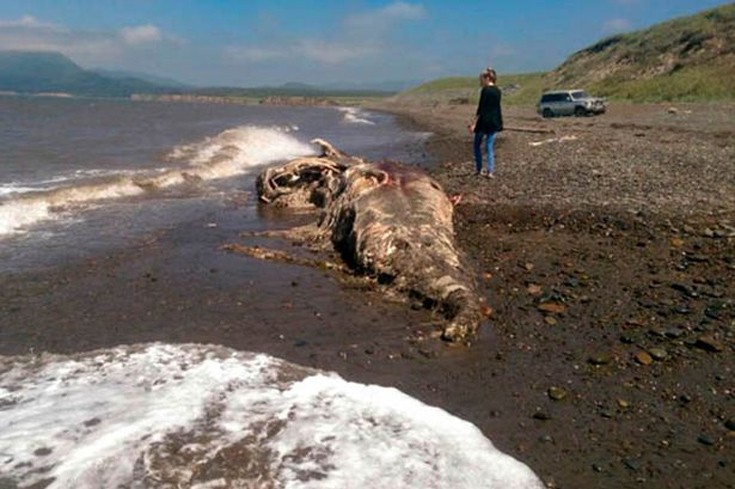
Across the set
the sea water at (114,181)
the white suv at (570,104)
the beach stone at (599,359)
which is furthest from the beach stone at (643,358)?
the white suv at (570,104)

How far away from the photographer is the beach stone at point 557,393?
4480mm

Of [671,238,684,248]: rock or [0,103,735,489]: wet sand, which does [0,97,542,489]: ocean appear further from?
[671,238,684,248]: rock

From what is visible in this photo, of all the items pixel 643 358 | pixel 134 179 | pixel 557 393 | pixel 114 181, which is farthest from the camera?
pixel 134 179

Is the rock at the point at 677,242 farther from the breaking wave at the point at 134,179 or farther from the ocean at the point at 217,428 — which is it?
the breaking wave at the point at 134,179

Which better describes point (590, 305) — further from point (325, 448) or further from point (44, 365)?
point (44, 365)

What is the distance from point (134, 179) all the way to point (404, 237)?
10357 millimetres

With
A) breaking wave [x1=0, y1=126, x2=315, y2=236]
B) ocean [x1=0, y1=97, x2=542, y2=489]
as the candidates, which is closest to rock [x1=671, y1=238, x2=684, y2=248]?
ocean [x1=0, y1=97, x2=542, y2=489]

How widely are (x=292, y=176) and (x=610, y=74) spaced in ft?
178

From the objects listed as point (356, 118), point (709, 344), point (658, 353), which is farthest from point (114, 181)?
point (356, 118)

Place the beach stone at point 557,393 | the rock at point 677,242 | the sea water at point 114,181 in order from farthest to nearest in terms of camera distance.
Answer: the sea water at point 114,181
the rock at point 677,242
the beach stone at point 557,393

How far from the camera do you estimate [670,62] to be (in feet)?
167

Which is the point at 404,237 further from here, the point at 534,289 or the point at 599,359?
the point at 599,359

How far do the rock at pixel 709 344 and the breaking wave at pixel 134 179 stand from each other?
32.3 ft

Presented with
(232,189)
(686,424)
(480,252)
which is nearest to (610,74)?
(232,189)
